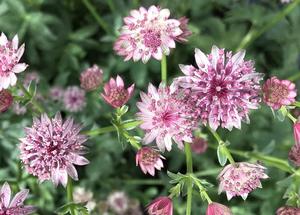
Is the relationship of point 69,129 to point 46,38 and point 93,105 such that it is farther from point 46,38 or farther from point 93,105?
point 46,38

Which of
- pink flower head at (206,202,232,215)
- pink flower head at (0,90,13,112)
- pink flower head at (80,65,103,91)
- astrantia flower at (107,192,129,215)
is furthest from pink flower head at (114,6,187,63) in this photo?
astrantia flower at (107,192,129,215)

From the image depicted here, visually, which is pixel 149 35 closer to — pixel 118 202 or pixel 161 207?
pixel 161 207

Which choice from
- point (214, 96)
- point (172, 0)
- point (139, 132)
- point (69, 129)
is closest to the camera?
point (214, 96)

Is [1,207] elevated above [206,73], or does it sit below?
below

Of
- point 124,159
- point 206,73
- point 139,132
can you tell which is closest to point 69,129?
point 206,73

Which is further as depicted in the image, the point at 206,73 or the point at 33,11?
the point at 33,11

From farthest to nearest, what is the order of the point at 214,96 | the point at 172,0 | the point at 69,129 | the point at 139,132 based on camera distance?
1. the point at 172,0
2. the point at 139,132
3. the point at 69,129
4. the point at 214,96
